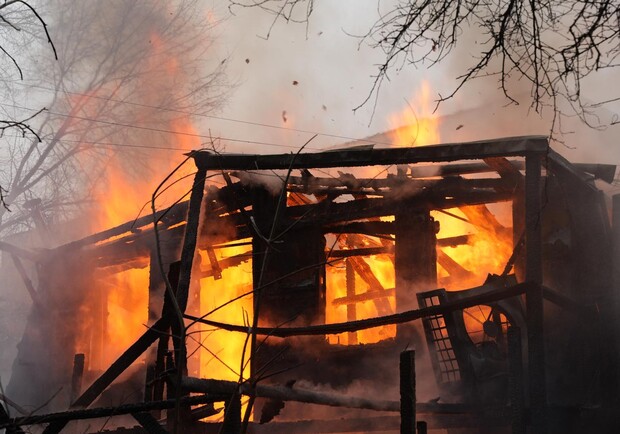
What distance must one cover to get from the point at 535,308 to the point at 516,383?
2.96 feet

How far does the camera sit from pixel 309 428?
8.70 m

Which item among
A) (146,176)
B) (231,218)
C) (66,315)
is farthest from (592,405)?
(146,176)

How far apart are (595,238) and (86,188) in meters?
19.7

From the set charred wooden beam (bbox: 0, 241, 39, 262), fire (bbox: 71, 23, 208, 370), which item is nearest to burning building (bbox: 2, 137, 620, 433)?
charred wooden beam (bbox: 0, 241, 39, 262)

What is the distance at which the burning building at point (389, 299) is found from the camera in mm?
7426

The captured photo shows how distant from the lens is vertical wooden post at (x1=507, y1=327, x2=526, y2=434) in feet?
23.7

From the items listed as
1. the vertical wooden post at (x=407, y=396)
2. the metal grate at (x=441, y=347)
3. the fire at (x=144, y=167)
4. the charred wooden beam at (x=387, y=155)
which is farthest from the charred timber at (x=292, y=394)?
the fire at (x=144, y=167)

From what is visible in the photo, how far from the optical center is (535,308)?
7.76m

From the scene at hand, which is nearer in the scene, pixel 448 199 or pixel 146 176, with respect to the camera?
pixel 448 199

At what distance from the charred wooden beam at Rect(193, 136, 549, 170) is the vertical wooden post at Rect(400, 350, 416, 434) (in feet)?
9.56

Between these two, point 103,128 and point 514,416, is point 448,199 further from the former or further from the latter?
point 103,128

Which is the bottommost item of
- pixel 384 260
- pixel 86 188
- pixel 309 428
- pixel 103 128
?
pixel 309 428

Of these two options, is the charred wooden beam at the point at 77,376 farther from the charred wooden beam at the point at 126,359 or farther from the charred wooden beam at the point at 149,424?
the charred wooden beam at the point at 149,424

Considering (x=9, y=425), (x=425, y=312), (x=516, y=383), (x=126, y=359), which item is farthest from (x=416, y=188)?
(x=9, y=425)
